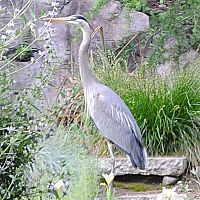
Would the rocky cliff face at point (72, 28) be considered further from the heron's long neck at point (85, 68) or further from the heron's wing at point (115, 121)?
the heron's wing at point (115, 121)

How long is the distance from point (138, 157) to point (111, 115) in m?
0.42

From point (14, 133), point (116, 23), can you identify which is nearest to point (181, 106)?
point (116, 23)

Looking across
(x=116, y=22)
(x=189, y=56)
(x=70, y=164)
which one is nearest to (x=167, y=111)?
(x=70, y=164)

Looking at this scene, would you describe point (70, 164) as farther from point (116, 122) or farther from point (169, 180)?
point (169, 180)

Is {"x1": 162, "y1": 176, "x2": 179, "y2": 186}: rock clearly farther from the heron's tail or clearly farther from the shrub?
the shrub

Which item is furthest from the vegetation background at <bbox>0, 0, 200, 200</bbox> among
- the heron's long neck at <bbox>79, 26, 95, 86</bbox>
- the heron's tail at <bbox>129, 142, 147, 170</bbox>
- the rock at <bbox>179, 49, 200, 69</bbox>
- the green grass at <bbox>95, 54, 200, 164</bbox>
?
the rock at <bbox>179, 49, 200, 69</bbox>

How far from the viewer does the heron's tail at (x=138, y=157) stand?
16.3 ft

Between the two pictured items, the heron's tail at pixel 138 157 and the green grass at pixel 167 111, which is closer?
the heron's tail at pixel 138 157

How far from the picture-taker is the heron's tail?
4.95m

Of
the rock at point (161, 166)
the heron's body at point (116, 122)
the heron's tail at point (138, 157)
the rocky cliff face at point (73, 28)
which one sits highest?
the rocky cliff face at point (73, 28)

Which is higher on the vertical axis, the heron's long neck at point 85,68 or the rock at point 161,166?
the heron's long neck at point 85,68

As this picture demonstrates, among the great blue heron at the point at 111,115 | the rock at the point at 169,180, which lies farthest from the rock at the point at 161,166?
the great blue heron at the point at 111,115

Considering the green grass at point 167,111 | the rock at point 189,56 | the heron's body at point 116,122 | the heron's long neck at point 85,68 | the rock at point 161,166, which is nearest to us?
the heron's body at point 116,122

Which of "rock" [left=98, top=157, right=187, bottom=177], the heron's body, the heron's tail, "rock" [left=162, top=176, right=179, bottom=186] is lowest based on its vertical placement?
"rock" [left=162, top=176, right=179, bottom=186]
